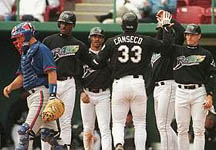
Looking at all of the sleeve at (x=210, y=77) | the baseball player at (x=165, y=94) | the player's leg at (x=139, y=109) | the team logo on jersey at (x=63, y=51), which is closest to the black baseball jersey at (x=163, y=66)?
the baseball player at (x=165, y=94)

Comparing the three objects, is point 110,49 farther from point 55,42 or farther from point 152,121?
point 152,121

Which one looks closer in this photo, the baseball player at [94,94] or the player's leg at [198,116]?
the player's leg at [198,116]

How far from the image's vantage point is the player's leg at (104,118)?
10.9 meters

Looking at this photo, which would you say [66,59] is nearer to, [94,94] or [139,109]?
[94,94]

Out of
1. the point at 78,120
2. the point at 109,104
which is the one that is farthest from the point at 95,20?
the point at 109,104

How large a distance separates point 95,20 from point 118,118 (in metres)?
5.18

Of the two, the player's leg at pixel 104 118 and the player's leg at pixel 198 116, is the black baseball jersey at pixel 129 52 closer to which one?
the player's leg at pixel 198 116

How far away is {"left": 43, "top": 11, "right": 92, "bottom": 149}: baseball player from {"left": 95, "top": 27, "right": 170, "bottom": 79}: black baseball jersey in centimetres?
82

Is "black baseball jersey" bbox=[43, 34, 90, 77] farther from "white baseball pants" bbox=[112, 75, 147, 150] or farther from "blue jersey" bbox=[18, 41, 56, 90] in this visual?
"blue jersey" bbox=[18, 41, 56, 90]

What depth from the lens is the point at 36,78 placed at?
9.44m

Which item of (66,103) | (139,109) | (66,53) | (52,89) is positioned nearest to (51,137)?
(52,89)

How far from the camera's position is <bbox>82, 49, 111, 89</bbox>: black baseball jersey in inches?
444

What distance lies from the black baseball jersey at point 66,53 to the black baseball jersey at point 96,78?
0.72 m

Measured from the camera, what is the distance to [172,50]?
10.4m
